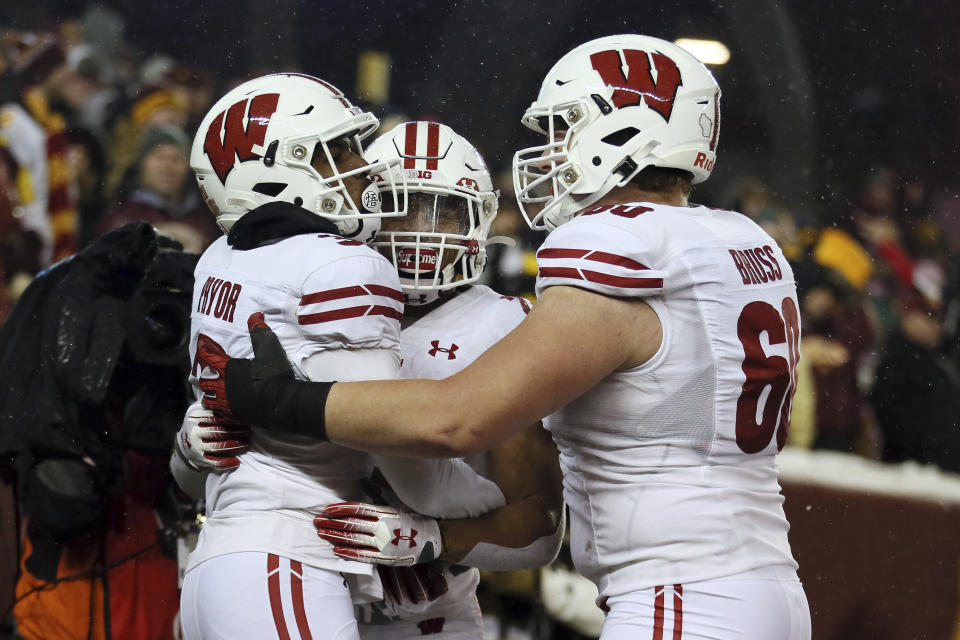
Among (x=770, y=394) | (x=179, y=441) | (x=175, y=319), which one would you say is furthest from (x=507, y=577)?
(x=770, y=394)

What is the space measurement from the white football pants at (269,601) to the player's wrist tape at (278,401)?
0.23 metres

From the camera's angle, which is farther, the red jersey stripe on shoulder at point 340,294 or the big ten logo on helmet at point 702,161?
the big ten logo on helmet at point 702,161

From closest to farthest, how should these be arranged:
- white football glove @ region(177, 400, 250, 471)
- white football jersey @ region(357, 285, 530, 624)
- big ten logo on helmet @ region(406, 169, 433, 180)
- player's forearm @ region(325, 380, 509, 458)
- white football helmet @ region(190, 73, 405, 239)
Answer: player's forearm @ region(325, 380, 509, 458)
white football glove @ region(177, 400, 250, 471)
white football helmet @ region(190, 73, 405, 239)
white football jersey @ region(357, 285, 530, 624)
big ten logo on helmet @ region(406, 169, 433, 180)

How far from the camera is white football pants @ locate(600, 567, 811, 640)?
155cm

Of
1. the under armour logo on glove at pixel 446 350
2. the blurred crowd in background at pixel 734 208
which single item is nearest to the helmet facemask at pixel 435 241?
the under armour logo on glove at pixel 446 350

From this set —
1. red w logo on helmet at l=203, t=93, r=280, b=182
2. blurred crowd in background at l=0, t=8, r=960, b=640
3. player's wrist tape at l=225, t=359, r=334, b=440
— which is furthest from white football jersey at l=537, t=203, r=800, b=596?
blurred crowd in background at l=0, t=8, r=960, b=640

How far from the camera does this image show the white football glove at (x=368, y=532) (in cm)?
171

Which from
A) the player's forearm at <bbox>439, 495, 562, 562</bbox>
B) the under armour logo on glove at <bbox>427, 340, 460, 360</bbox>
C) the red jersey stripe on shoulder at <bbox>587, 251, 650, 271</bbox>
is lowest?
the player's forearm at <bbox>439, 495, 562, 562</bbox>

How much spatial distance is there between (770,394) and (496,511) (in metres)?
0.62

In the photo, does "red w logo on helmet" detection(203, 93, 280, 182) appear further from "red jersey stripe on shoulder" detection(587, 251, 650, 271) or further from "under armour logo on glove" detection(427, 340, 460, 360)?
"red jersey stripe on shoulder" detection(587, 251, 650, 271)

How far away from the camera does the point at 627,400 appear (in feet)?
5.32

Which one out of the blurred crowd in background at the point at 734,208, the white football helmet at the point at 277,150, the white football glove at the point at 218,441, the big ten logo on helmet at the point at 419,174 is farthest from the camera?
the blurred crowd in background at the point at 734,208

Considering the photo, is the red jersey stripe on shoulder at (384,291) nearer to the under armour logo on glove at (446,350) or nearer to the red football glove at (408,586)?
the under armour logo on glove at (446,350)

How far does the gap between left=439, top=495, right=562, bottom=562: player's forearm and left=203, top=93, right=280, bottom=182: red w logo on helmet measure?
0.78 meters
